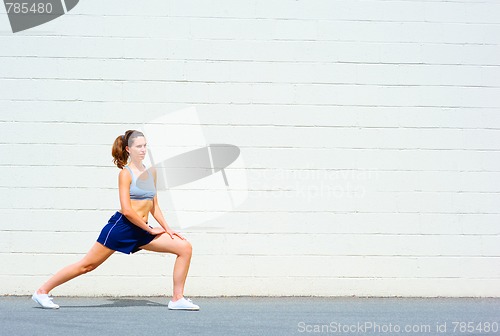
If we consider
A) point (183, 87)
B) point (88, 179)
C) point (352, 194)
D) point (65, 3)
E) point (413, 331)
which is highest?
point (65, 3)

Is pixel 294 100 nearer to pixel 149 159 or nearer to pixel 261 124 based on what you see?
pixel 261 124

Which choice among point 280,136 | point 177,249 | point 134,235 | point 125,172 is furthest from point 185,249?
point 280,136

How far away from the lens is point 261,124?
358 inches

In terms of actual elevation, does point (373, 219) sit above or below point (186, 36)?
below

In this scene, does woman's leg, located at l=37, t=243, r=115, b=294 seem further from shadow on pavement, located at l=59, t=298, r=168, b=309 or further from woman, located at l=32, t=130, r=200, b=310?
shadow on pavement, located at l=59, t=298, r=168, b=309

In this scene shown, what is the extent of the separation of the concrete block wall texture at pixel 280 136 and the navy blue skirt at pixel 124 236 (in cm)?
111

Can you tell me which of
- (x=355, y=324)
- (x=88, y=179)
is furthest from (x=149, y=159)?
(x=355, y=324)

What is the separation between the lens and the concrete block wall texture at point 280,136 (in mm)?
8977

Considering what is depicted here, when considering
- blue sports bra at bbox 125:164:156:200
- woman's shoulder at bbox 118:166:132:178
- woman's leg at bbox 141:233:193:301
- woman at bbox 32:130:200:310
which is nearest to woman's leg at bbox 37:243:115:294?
woman at bbox 32:130:200:310

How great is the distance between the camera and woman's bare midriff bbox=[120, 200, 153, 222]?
7912 millimetres

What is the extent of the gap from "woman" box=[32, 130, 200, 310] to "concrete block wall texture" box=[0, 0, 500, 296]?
1.00 meters

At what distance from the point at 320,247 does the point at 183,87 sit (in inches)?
82.6

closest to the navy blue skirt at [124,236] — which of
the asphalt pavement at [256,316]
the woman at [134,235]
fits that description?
the woman at [134,235]

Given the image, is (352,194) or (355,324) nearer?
(355,324)
